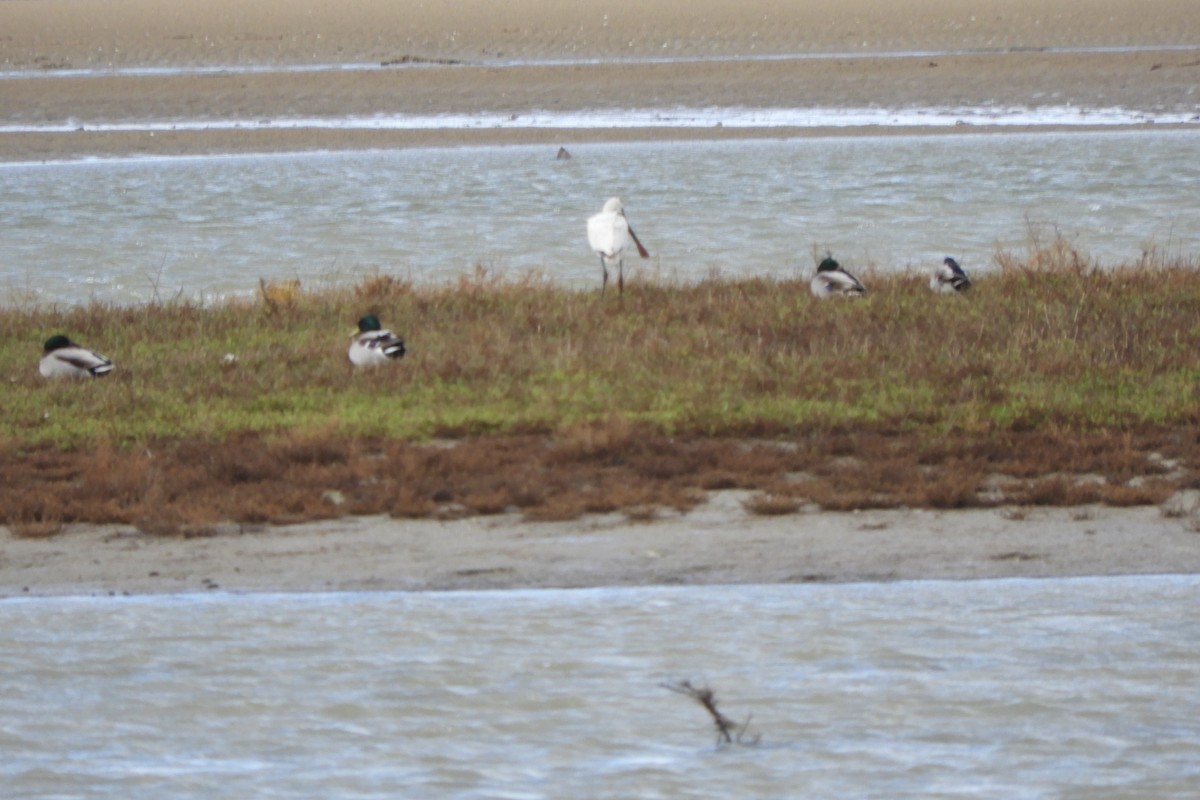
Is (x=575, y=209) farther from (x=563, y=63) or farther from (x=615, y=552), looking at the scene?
(x=563, y=63)

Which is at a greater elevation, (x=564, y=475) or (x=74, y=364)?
(x=74, y=364)

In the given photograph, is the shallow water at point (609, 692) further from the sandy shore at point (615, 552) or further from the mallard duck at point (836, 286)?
the mallard duck at point (836, 286)

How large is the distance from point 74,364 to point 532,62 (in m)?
33.0

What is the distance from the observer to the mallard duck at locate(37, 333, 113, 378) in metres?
10.7

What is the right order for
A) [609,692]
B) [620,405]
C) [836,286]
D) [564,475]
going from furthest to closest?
[836,286], [620,405], [564,475], [609,692]

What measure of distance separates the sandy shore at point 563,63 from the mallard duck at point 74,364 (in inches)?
836

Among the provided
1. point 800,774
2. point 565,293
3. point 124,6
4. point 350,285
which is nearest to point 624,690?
point 800,774

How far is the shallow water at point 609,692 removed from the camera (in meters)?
5.36

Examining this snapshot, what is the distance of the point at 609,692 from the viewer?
19.6 feet

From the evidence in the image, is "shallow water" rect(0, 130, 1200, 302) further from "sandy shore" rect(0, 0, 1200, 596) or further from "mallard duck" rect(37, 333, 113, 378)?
"mallard duck" rect(37, 333, 113, 378)

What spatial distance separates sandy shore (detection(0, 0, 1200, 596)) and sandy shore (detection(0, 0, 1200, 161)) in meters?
0.11

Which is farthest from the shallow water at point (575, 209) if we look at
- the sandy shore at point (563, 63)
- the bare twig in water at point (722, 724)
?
the bare twig in water at point (722, 724)

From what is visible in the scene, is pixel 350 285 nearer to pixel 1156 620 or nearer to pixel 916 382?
pixel 916 382

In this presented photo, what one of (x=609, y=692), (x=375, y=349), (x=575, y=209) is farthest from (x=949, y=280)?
(x=575, y=209)
